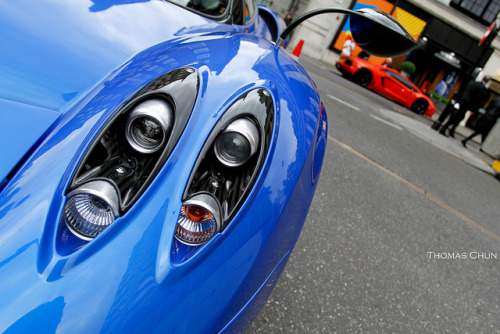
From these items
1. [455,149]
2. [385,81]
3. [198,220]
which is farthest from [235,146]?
[385,81]

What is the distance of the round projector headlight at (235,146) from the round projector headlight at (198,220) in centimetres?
12

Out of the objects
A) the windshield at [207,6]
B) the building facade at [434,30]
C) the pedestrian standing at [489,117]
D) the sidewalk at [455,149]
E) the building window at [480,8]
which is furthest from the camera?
the building window at [480,8]

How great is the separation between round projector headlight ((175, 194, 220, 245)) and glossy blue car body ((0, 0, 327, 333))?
0.02 metres

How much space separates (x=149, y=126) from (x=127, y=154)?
0.08 m

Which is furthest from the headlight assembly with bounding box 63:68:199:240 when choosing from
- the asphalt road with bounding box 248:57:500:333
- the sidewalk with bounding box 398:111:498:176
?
the sidewalk with bounding box 398:111:498:176

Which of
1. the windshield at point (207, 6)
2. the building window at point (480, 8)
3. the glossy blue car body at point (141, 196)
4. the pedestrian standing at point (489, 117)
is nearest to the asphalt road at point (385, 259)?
the glossy blue car body at point (141, 196)

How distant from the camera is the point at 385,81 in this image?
12.4 meters

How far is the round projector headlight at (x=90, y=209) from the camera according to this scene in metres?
0.64

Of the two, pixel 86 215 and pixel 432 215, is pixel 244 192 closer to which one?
pixel 86 215

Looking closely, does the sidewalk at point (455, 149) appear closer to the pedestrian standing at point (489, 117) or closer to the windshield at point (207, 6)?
the pedestrian standing at point (489, 117)

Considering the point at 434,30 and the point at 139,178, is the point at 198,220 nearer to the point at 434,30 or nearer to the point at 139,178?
the point at 139,178

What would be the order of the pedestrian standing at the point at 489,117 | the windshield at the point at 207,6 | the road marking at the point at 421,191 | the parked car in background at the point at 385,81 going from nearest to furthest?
the windshield at the point at 207,6
the road marking at the point at 421,191
the pedestrian standing at the point at 489,117
the parked car in background at the point at 385,81

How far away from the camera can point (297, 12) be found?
63.7ft

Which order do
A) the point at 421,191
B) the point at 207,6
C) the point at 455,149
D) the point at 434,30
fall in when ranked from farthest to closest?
1. the point at 434,30
2. the point at 455,149
3. the point at 421,191
4. the point at 207,6
